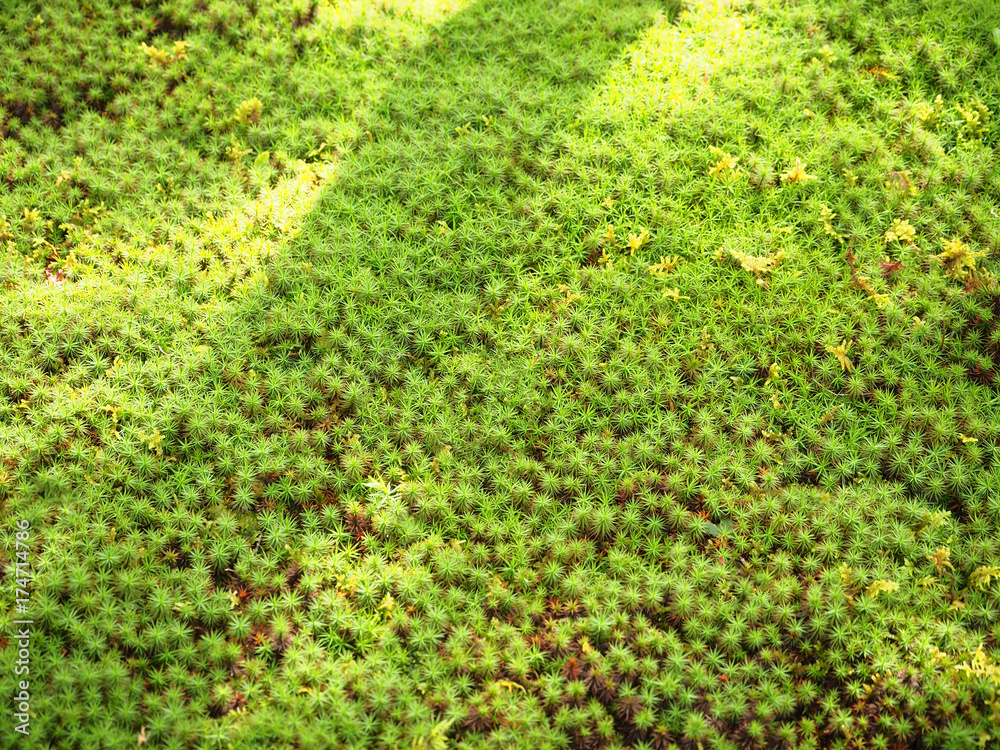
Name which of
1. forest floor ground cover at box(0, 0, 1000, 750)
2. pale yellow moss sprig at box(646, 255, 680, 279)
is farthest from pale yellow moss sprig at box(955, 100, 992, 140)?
pale yellow moss sprig at box(646, 255, 680, 279)

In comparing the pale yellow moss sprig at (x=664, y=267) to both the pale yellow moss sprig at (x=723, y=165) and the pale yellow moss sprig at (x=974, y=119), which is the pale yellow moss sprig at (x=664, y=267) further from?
the pale yellow moss sprig at (x=974, y=119)

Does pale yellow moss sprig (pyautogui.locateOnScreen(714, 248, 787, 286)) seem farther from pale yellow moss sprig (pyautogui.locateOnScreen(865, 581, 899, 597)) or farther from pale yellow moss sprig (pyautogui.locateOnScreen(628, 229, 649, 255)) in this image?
pale yellow moss sprig (pyautogui.locateOnScreen(865, 581, 899, 597))

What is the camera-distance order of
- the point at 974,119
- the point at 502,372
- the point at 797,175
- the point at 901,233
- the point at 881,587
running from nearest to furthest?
the point at 881,587, the point at 502,372, the point at 901,233, the point at 797,175, the point at 974,119

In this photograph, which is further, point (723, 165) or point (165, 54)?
point (165, 54)

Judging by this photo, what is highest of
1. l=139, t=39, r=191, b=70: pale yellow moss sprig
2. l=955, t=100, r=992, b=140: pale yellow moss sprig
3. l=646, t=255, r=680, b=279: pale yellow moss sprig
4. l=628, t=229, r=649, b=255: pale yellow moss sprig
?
l=955, t=100, r=992, b=140: pale yellow moss sprig

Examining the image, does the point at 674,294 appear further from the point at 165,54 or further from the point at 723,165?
the point at 165,54

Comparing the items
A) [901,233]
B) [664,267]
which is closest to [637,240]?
[664,267]

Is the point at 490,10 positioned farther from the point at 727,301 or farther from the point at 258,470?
the point at 258,470

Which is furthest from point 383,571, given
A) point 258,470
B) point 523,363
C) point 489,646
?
point 523,363

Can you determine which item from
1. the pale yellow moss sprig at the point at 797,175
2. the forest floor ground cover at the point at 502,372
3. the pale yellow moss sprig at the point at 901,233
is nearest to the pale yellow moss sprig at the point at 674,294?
the forest floor ground cover at the point at 502,372
